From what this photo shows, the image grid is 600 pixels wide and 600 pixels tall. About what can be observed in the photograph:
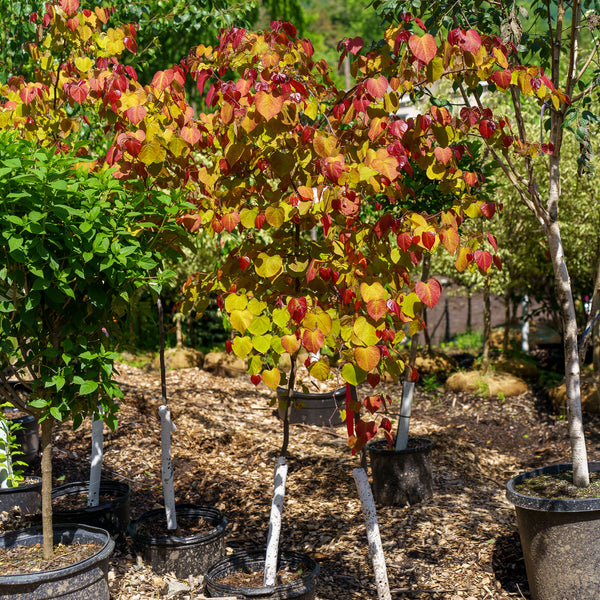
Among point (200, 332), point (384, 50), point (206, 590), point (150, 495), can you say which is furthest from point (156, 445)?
point (200, 332)

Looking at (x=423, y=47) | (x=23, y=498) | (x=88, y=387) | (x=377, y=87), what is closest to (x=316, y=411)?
(x=23, y=498)

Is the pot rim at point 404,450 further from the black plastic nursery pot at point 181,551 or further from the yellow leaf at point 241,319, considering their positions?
the yellow leaf at point 241,319

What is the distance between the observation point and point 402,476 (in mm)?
4547

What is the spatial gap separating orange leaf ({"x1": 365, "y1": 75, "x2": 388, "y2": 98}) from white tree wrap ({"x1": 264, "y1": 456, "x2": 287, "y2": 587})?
155cm

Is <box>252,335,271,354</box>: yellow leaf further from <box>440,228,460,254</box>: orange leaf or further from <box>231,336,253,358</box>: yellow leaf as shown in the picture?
<box>440,228,460,254</box>: orange leaf

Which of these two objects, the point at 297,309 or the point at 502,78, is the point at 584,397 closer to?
the point at 502,78

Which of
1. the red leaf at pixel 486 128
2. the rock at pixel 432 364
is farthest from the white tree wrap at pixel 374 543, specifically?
the rock at pixel 432 364

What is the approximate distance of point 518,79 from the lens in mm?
2471

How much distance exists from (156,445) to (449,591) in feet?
9.53

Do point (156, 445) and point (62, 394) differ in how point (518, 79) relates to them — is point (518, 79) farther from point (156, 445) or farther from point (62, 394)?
point (156, 445)

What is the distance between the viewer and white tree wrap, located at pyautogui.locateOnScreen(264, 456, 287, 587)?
8.99 feet

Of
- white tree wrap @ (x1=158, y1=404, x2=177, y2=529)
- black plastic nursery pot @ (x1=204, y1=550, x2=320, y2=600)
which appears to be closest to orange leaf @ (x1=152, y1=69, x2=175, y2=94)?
white tree wrap @ (x1=158, y1=404, x2=177, y2=529)


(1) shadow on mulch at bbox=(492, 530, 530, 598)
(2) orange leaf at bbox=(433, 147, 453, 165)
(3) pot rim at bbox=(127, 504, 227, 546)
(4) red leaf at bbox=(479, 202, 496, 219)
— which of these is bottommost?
(1) shadow on mulch at bbox=(492, 530, 530, 598)

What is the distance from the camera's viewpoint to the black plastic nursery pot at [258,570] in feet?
8.70
